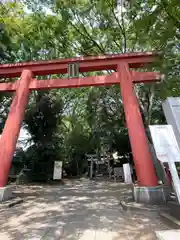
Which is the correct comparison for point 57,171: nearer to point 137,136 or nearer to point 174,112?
point 137,136

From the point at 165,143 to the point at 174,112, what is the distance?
3.16 ft

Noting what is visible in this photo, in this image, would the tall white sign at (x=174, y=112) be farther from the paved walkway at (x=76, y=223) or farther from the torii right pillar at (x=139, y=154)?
the paved walkway at (x=76, y=223)

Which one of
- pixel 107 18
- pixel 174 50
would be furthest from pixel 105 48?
pixel 174 50

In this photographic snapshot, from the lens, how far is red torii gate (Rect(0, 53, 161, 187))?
5602 millimetres

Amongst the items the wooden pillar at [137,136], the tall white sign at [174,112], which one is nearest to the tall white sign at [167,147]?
the tall white sign at [174,112]

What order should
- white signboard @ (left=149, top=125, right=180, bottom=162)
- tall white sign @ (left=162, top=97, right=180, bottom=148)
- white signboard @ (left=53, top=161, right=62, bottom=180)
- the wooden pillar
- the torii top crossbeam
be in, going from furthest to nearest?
1. white signboard @ (left=53, top=161, right=62, bottom=180)
2. the torii top crossbeam
3. the wooden pillar
4. tall white sign @ (left=162, top=97, right=180, bottom=148)
5. white signboard @ (left=149, top=125, right=180, bottom=162)

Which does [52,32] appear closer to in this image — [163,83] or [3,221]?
[163,83]

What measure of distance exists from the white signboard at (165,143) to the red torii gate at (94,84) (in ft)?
5.71

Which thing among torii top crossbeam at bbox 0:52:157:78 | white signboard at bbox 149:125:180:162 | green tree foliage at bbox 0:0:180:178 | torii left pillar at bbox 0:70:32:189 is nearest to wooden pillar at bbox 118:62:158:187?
torii top crossbeam at bbox 0:52:157:78

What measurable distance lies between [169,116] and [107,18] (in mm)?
5583

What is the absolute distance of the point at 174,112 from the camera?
430 centimetres

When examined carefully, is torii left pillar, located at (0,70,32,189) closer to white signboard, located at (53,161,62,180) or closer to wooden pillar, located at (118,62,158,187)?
wooden pillar, located at (118,62,158,187)

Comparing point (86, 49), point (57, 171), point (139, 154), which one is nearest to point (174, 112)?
point (139, 154)

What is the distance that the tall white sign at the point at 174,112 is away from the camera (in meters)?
4.14
